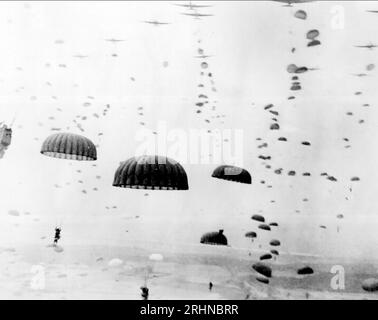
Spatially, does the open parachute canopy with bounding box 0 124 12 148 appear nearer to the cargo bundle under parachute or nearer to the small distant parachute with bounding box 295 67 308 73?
the cargo bundle under parachute

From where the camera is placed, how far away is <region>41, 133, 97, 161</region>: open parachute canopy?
13.8 feet

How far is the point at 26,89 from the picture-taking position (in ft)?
14.1

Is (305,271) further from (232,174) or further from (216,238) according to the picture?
(232,174)

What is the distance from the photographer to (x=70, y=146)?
13.8ft

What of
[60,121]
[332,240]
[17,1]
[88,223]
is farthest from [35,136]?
[332,240]

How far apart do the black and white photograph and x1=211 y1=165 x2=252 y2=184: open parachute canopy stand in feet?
0.05

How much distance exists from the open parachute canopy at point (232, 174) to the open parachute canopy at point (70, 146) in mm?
1115

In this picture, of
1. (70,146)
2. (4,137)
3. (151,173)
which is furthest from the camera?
(4,137)

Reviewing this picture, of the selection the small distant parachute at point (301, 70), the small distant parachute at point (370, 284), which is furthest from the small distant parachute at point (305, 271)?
the small distant parachute at point (301, 70)

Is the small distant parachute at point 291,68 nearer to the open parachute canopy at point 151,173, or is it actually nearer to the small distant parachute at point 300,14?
the small distant parachute at point 300,14

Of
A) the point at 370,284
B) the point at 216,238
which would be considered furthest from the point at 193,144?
the point at 370,284

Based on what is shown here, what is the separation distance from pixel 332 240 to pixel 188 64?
6.68 ft

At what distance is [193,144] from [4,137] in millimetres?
1693

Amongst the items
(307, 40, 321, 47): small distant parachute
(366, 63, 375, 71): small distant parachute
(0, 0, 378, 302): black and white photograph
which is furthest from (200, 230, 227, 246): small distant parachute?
(366, 63, 375, 71): small distant parachute
